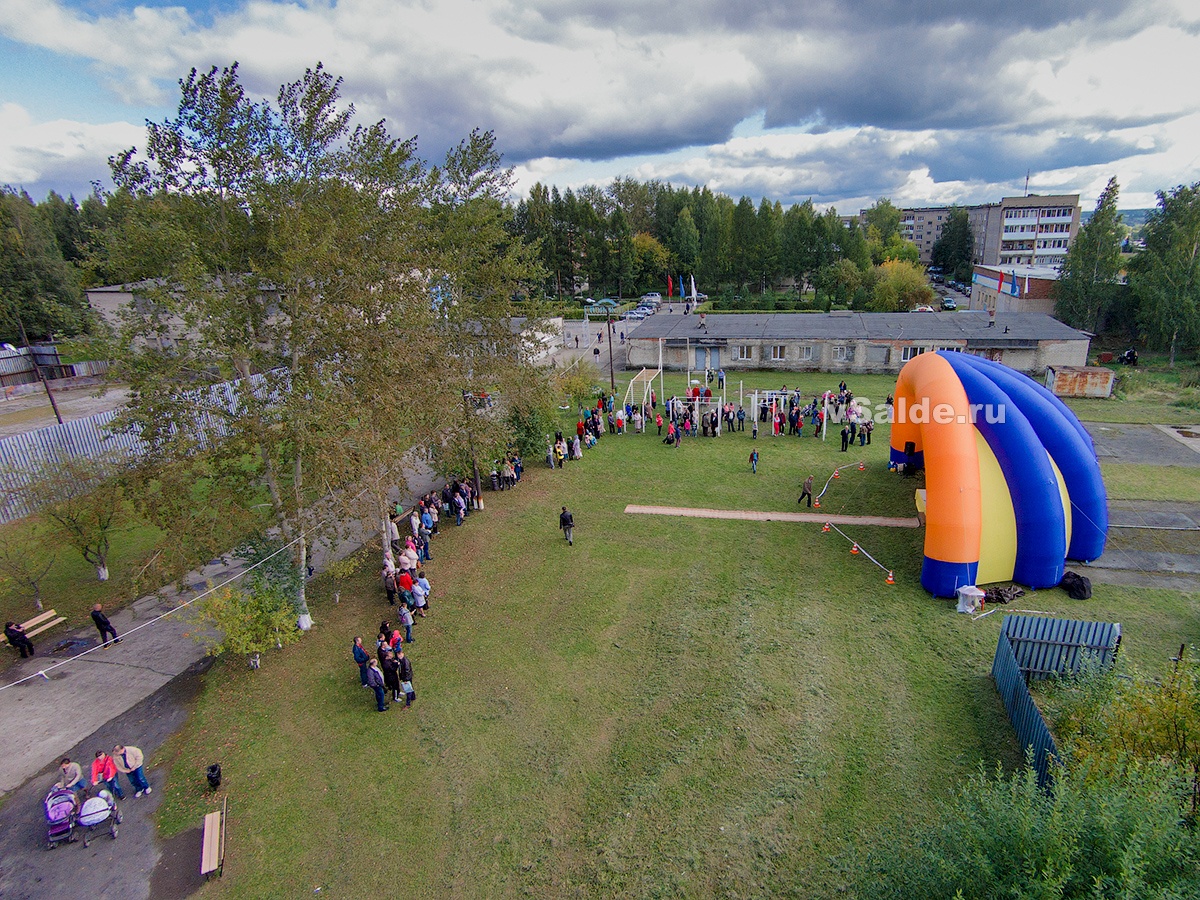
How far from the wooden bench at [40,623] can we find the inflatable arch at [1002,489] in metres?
20.9

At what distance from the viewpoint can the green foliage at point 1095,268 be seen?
40656mm

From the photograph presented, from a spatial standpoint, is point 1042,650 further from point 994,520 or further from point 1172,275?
point 1172,275

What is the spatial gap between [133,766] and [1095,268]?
176 feet

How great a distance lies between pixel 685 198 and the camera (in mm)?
82562

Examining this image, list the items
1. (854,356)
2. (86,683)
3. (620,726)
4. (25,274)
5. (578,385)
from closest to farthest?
(620,726) < (86,683) < (578,385) < (854,356) < (25,274)

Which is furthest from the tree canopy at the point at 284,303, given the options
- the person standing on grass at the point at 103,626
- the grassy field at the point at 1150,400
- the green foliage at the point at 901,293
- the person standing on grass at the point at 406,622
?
the green foliage at the point at 901,293

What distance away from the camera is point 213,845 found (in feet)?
29.3

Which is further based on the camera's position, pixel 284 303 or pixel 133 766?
pixel 284 303

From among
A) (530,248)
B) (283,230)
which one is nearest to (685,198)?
(530,248)

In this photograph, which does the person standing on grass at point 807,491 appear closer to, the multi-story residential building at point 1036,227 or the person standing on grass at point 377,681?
the person standing on grass at point 377,681

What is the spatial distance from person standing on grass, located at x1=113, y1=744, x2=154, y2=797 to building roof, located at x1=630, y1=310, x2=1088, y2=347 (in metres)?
32.6

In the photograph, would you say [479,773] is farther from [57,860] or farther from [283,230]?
[283,230]

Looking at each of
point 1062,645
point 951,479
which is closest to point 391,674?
point 1062,645

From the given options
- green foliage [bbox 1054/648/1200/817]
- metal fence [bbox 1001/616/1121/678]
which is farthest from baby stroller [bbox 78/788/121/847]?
metal fence [bbox 1001/616/1121/678]
